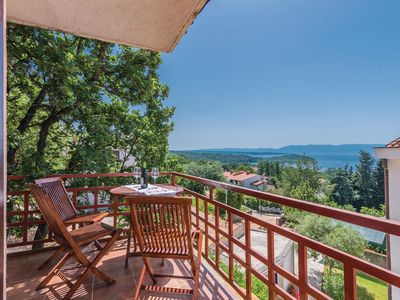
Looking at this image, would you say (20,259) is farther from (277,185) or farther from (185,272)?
(277,185)

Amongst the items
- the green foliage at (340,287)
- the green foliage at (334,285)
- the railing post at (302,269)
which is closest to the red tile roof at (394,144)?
the railing post at (302,269)

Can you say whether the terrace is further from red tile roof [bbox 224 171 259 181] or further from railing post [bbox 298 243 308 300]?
red tile roof [bbox 224 171 259 181]

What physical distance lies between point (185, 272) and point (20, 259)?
6.39 feet

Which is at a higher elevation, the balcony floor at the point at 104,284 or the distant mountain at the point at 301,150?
the distant mountain at the point at 301,150

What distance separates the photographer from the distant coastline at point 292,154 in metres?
29.5

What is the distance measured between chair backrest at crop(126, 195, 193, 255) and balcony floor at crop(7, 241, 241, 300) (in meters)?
0.47

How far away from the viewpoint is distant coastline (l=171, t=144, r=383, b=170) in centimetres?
2949

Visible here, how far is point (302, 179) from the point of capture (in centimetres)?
2748

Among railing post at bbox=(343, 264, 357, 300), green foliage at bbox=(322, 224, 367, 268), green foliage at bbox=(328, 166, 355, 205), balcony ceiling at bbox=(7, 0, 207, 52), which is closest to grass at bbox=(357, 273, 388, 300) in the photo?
green foliage at bbox=(322, 224, 367, 268)

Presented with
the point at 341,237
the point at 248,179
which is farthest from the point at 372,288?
the point at 248,179

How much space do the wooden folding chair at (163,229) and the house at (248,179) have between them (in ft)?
96.6

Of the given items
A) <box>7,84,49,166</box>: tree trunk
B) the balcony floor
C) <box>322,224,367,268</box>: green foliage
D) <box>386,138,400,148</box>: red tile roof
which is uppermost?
<box>7,84,49,166</box>: tree trunk

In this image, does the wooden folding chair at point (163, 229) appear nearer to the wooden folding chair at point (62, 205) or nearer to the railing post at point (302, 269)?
the railing post at point (302, 269)

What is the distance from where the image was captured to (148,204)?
5.85 ft
